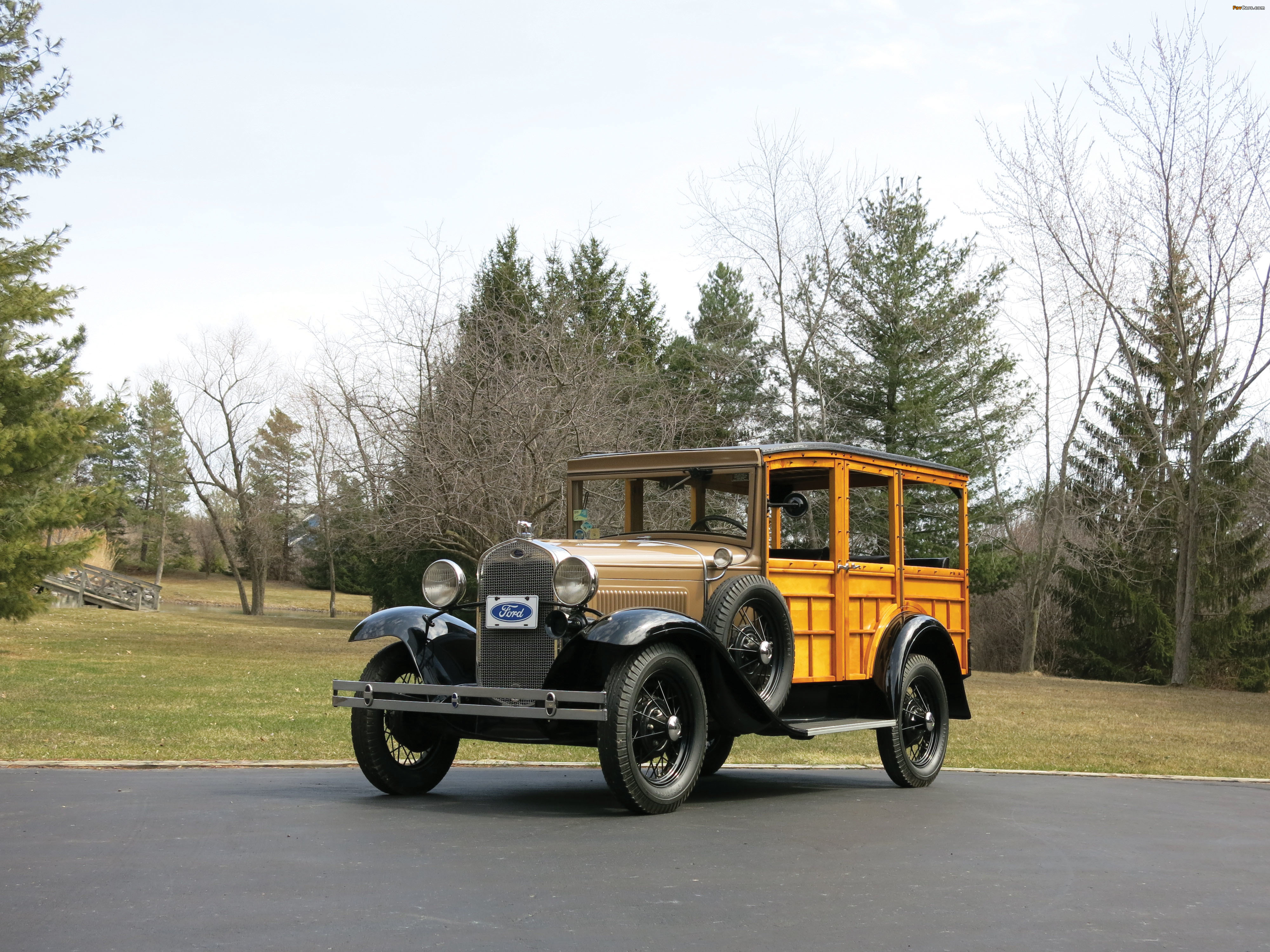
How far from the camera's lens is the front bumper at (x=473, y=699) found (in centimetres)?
734

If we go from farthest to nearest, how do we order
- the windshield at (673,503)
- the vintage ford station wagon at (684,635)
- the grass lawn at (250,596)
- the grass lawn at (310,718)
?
1. the grass lawn at (250,596)
2. the grass lawn at (310,718)
3. the windshield at (673,503)
4. the vintage ford station wagon at (684,635)

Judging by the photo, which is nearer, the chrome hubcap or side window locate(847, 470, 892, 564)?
the chrome hubcap

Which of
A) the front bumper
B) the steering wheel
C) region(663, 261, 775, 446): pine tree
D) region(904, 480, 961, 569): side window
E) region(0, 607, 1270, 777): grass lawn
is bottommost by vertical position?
region(0, 607, 1270, 777): grass lawn

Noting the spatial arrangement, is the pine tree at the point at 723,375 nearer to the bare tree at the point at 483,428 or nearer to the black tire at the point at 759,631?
the bare tree at the point at 483,428

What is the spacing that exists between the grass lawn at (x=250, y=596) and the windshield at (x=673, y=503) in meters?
46.9

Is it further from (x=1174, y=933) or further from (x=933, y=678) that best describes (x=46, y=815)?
(x=933, y=678)

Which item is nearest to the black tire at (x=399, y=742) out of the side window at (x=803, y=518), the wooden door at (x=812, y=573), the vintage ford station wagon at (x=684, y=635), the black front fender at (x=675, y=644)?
the vintage ford station wagon at (x=684, y=635)

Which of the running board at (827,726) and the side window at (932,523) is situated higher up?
the side window at (932,523)

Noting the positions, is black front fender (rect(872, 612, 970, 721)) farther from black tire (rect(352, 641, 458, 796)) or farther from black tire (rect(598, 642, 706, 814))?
black tire (rect(352, 641, 458, 796))

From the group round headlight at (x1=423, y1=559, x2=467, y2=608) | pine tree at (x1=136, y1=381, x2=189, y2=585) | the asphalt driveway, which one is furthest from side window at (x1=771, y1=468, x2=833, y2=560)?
pine tree at (x1=136, y1=381, x2=189, y2=585)

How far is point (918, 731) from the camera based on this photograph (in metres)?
10.0

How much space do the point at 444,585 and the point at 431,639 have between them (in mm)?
372

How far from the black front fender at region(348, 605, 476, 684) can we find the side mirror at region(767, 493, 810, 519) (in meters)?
2.28

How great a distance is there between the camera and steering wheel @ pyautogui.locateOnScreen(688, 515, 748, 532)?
362 inches
